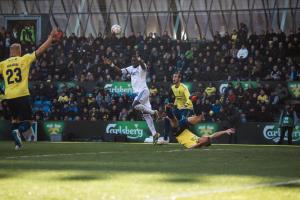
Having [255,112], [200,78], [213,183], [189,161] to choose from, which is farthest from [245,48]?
[213,183]

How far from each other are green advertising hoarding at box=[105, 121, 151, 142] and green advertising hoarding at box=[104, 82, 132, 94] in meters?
3.00

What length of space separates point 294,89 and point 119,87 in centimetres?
886

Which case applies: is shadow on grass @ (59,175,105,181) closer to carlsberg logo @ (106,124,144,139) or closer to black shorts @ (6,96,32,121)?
black shorts @ (6,96,32,121)

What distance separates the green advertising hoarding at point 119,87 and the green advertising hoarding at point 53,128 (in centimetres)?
341

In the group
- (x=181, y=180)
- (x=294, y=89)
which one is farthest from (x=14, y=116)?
(x=294, y=89)

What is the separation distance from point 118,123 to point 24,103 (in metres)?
16.0

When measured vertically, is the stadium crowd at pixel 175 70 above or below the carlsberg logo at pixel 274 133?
above

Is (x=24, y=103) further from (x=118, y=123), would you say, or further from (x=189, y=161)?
(x=118, y=123)

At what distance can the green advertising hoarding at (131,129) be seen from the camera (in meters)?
33.3

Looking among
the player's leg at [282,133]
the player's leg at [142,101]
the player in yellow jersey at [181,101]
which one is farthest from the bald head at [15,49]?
the player's leg at [282,133]

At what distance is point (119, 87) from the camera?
36.8 m

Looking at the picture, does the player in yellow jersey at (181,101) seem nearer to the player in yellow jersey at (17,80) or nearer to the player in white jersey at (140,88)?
the player in white jersey at (140,88)

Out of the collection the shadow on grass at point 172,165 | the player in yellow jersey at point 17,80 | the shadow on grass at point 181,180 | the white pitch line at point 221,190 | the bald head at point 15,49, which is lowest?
the shadow on grass at point 172,165

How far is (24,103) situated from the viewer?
59.3 ft
